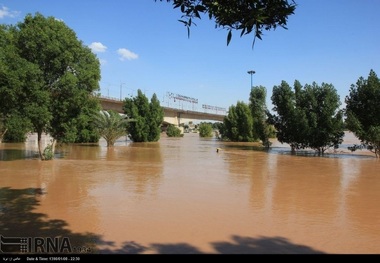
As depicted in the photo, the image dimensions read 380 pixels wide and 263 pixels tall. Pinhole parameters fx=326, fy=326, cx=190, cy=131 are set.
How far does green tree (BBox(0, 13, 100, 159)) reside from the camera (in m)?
16.2

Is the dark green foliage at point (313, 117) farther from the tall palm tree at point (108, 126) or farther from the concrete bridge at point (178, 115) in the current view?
the concrete bridge at point (178, 115)

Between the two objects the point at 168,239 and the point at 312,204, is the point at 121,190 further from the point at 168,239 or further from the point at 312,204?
the point at 312,204

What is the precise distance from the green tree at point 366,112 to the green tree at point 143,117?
25083mm

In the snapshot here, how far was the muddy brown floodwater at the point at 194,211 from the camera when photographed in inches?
236

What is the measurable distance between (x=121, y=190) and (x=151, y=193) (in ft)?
3.59

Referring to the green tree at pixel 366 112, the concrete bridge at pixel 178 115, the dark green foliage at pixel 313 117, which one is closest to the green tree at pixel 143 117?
the concrete bridge at pixel 178 115

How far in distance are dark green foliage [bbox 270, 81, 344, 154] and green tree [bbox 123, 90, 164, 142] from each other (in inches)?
751

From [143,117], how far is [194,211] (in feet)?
114

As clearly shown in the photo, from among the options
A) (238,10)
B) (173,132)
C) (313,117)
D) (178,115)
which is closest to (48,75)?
(238,10)

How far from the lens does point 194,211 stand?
27.1 feet

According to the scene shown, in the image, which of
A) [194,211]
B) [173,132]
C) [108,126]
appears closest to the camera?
[194,211]

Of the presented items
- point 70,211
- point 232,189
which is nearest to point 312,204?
point 232,189

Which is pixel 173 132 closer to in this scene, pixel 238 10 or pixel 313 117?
pixel 313 117

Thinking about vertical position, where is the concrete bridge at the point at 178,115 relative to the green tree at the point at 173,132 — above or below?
above
